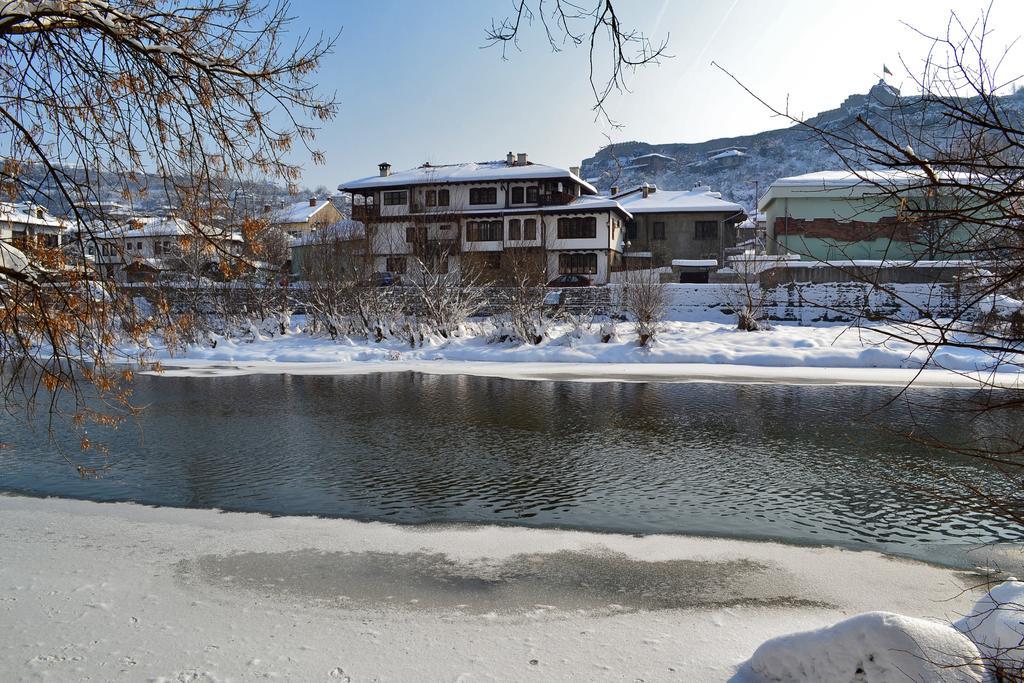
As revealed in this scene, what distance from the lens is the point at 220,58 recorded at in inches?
195

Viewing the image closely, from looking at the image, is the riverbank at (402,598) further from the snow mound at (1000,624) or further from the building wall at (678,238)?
the building wall at (678,238)

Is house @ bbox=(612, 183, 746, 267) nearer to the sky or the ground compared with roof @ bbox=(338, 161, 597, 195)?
nearer to the ground

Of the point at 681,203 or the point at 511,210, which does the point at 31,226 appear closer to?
the point at 511,210

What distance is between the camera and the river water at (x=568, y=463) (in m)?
8.77

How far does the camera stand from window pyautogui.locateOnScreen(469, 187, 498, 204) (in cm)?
4628

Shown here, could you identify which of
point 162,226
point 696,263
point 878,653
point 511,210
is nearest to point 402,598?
point 162,226

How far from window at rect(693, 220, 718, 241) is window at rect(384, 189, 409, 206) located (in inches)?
799

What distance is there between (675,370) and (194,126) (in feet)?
65.2

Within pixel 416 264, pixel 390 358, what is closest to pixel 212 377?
pixel 390 358

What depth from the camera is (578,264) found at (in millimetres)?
45562

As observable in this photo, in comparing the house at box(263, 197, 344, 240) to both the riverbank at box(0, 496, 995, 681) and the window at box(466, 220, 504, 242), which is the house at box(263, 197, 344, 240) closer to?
the window at box(466, 220, 504, 242)

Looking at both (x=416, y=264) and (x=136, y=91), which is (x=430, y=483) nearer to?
(x=136, y=91)

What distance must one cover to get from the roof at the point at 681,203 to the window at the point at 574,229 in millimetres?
5303

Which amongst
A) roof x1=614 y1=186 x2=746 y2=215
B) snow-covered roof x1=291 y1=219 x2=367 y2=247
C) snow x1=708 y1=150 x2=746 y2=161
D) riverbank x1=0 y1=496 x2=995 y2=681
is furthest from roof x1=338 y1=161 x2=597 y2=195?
snow x1=708 y1=150 x2=746 y2=161
